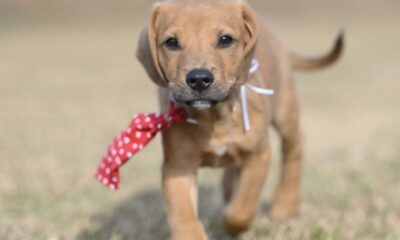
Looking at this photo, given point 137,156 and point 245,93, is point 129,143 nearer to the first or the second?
point 245,93

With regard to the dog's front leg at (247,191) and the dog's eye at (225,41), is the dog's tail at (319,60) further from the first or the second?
the dog's eye at (225,41)

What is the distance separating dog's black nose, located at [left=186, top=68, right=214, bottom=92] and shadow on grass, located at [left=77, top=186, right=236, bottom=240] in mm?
1417

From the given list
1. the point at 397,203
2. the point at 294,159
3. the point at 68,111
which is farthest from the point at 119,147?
the point at 68,111

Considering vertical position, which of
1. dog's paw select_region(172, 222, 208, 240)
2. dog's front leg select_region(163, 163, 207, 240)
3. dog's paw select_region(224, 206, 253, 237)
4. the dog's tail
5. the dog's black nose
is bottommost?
dog's paw select_region(224, 206, 253, 237)

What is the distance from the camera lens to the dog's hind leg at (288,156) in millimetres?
6098

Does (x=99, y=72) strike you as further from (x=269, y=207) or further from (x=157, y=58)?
(x=157, y=58)

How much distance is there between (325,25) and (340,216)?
2737 centimetres

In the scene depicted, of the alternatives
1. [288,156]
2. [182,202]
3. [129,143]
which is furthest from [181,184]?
[288,156]

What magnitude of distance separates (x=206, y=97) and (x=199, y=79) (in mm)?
139

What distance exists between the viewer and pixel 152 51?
14.5 ft

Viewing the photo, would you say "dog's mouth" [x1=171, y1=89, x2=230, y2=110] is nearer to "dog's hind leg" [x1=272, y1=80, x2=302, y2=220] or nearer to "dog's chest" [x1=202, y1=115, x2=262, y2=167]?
"dog's chest" [x1=202, y1=115, x2=262, y2=167]

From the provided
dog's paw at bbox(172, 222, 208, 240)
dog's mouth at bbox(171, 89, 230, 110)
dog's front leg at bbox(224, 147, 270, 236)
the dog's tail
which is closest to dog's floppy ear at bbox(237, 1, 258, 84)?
dog's mouth at bbox(171, 89, 230, 110)

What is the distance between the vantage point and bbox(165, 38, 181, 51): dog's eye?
4.38m

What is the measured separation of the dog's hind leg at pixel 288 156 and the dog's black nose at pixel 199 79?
77.6 inches
